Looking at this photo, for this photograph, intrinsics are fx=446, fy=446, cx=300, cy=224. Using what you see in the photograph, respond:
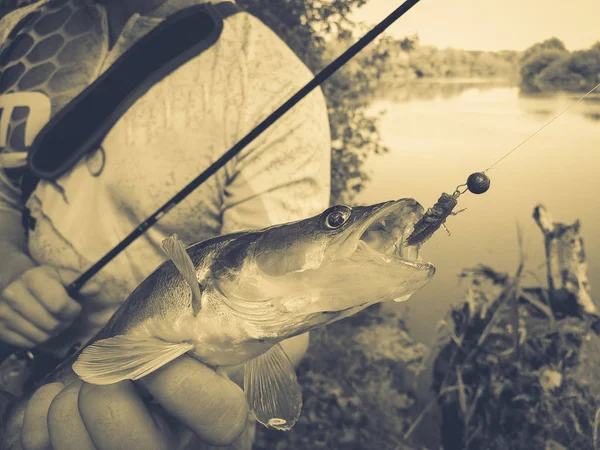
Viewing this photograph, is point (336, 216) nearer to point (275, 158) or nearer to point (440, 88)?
point (275, 158)

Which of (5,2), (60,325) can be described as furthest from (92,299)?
(5,2)

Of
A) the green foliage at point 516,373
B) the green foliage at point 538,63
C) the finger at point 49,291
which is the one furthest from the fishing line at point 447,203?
the green foliage at point 538,63

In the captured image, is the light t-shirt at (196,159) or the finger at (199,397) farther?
the light t-shirt at (196,159)

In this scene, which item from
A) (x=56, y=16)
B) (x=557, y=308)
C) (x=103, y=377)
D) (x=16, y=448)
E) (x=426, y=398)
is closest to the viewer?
(x=103, y=377)

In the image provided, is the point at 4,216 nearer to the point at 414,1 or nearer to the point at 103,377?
the point at 103,377

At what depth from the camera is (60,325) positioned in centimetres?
159

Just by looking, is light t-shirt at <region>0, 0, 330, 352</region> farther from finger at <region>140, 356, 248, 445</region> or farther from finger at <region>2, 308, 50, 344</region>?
finger at <region>140, 356, 248, 445</region>

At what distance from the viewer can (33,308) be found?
1516mm

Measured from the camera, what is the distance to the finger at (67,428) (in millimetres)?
1167

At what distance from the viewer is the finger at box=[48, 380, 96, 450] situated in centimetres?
117

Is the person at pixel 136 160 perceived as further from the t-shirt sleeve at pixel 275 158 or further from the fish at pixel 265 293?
the fish at pixel 265 293

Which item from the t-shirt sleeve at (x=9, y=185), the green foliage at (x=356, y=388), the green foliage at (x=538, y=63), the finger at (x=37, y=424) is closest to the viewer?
the finger at (x=37, y=424)

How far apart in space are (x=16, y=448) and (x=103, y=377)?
69cm

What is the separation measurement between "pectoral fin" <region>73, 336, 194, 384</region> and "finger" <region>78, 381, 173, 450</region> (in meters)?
0.10
